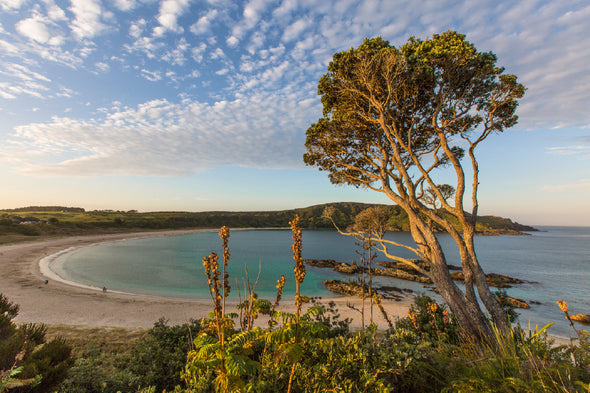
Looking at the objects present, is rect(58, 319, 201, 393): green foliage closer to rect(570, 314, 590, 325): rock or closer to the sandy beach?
the sandy beach

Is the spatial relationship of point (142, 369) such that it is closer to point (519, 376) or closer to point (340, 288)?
point (519, 376)

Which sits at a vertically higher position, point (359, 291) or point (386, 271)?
point (359, 291)

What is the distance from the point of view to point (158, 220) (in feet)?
360

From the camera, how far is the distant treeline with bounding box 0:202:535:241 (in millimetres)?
68006

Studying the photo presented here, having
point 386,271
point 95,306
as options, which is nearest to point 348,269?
point 386,271

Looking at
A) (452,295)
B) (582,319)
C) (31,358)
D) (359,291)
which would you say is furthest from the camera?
(359,291)

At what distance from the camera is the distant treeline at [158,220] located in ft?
223

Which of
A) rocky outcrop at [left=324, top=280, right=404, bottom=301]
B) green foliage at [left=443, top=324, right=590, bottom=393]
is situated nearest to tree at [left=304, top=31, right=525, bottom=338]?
green foliage at [left=443, top=324, right=590, bottom=393]

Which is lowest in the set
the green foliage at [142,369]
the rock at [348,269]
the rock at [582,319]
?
the rock at [348,269]

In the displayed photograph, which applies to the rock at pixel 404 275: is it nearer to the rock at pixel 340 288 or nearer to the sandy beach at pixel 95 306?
the rock at pixel 340 288

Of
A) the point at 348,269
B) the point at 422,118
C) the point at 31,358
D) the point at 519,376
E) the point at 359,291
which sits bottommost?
the point at 348,269

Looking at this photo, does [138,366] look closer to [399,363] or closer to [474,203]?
[399,363]

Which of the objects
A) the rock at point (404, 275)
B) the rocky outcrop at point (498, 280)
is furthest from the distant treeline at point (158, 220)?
the rocky outcrop at point (498, 280)

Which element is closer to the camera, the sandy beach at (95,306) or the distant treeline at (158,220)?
the sandy beach at (95,306)
